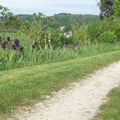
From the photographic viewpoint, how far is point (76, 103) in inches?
Result: 357

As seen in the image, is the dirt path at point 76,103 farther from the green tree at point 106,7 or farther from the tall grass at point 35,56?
the green tree at point 106,7

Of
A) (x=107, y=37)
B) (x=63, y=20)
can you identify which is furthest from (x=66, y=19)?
(x=107, y=37)

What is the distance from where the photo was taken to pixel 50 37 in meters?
20.9

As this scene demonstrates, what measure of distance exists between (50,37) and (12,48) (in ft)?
18.5

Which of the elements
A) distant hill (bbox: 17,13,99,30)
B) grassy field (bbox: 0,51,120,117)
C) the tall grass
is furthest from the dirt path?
distant hill (bbox: 17,13,99,30)

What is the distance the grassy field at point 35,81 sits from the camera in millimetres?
8836

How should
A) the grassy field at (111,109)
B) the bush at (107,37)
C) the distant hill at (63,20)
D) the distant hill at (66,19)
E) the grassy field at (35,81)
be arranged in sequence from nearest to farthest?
the grassy field at (111,109) → the grassy field at (35,81) → the bush at (107,37) → the distant hill at (63,20) → the distant hill at (66,19)

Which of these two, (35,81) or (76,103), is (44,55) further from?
(76,103)

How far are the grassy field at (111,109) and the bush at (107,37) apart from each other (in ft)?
49.6

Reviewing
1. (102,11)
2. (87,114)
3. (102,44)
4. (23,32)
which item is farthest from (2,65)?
(102,11)

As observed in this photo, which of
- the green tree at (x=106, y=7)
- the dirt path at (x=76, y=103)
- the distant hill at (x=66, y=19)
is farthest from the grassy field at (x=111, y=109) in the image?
the green tree at (x=106, y=7)

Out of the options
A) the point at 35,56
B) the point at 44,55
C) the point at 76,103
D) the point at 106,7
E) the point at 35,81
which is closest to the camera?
the point at 76,103

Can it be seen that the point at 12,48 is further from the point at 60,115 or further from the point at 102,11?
the point at 102,11

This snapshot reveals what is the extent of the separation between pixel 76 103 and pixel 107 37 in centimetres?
1651
